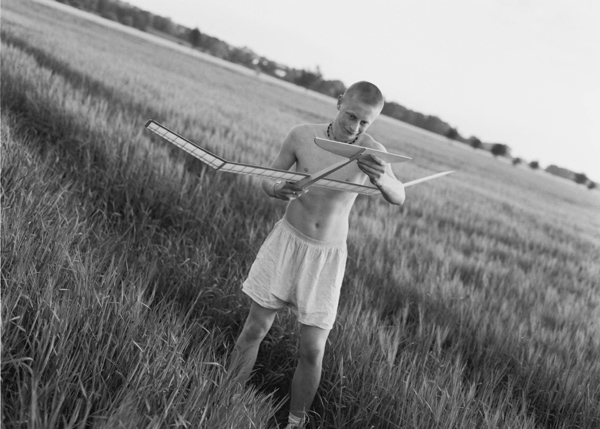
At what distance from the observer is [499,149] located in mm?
72812

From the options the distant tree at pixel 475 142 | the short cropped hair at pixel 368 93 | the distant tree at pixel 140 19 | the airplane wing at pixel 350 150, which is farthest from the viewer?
the distant tree at pixel 475 142

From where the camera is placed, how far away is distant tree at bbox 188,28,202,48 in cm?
7225

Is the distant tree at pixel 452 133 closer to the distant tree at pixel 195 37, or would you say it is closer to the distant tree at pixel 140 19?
the distant tree at pixel 195 37

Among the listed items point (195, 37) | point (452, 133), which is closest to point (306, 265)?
point (452, 133)

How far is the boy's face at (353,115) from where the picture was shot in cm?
154

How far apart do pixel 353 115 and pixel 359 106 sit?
0.12 feet

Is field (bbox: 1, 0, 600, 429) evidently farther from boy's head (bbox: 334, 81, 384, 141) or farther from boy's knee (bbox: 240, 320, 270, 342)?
boy's head (bbox: 334, 81, 384, 141)

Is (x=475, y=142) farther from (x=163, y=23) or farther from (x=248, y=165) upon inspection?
(x=248, y=165)

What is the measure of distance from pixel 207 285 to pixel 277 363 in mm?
570

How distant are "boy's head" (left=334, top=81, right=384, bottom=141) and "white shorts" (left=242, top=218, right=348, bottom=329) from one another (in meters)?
0.47

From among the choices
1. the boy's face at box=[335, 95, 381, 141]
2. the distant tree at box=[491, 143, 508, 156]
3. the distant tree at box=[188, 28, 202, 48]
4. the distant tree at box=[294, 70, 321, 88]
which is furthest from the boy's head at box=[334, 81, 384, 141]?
the distant tree at box=[491, 143, 508, 156]

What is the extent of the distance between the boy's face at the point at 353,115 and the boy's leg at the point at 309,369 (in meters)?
0.75

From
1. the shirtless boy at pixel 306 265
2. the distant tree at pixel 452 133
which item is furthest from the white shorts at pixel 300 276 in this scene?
the distant tree at pixel 452 133

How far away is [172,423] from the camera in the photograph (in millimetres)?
1119
